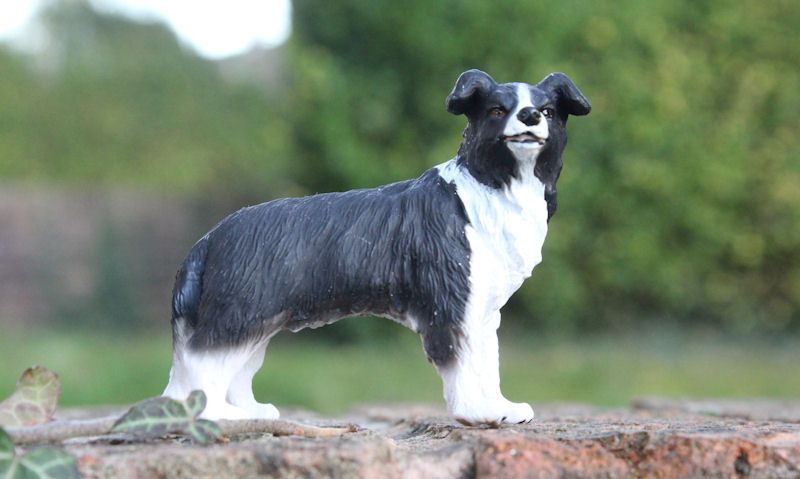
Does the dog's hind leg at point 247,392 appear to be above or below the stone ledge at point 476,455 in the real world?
above

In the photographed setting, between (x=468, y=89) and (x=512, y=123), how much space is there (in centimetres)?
17

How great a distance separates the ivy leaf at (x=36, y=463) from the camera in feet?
6.75

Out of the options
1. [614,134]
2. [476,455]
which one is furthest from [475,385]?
[614,134]

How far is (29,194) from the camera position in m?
10.1

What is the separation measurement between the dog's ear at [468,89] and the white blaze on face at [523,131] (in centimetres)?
10

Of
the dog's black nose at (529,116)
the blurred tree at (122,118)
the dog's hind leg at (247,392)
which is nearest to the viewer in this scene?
the dog's black nose at (529,116)

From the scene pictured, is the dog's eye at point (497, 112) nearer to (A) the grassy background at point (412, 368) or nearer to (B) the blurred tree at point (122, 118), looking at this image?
(A) the grassy background at point (412, 368)

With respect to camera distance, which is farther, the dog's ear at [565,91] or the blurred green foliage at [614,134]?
the blurred green foliage at [614,134]

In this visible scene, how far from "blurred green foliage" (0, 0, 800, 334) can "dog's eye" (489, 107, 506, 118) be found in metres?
5.25

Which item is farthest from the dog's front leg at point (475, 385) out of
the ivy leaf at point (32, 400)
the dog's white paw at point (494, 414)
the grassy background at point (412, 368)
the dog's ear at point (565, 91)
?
the grassy background at point (412, 368)

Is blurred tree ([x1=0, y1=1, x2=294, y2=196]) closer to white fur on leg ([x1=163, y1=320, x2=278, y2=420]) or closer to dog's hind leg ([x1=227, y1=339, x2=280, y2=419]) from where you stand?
dog's hind leg ([x1=227, y1=339, x2=280, y2=419])

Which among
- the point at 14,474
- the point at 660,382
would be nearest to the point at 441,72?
the point at 660,382

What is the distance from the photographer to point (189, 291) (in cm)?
268

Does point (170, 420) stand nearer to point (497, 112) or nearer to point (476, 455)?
point (476, 455)
